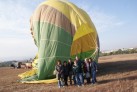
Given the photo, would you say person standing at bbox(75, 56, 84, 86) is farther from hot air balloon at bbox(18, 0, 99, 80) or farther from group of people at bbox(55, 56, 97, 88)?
hot air balloon at bbox(18, 0, 99, 80)

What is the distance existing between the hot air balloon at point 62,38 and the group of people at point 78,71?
7.88ft

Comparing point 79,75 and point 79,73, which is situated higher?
point 79,73

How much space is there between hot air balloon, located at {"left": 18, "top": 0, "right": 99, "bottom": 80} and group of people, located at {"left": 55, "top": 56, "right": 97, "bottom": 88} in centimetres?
240

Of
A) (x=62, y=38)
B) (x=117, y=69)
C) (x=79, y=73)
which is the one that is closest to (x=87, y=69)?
(x=79, y=73)

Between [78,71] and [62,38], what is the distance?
11.3 ft

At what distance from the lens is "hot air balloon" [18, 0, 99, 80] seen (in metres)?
18.8

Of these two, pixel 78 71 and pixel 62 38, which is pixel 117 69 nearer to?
pixel 62 38

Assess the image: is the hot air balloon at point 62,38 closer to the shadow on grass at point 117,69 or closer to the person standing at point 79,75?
the shadow on grass at point 117,69

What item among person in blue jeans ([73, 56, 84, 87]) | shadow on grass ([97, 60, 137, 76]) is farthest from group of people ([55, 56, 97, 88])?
shadow on grass ([97, 60, 137, 76])

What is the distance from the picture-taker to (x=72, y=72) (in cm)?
1642

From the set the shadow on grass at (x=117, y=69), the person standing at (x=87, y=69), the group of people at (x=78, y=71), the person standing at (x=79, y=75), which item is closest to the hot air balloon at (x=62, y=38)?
the shadow on grass at (x=117, y=69)

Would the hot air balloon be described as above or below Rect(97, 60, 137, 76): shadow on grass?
above

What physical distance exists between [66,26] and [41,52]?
7.58ft

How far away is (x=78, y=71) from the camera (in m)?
16.0
